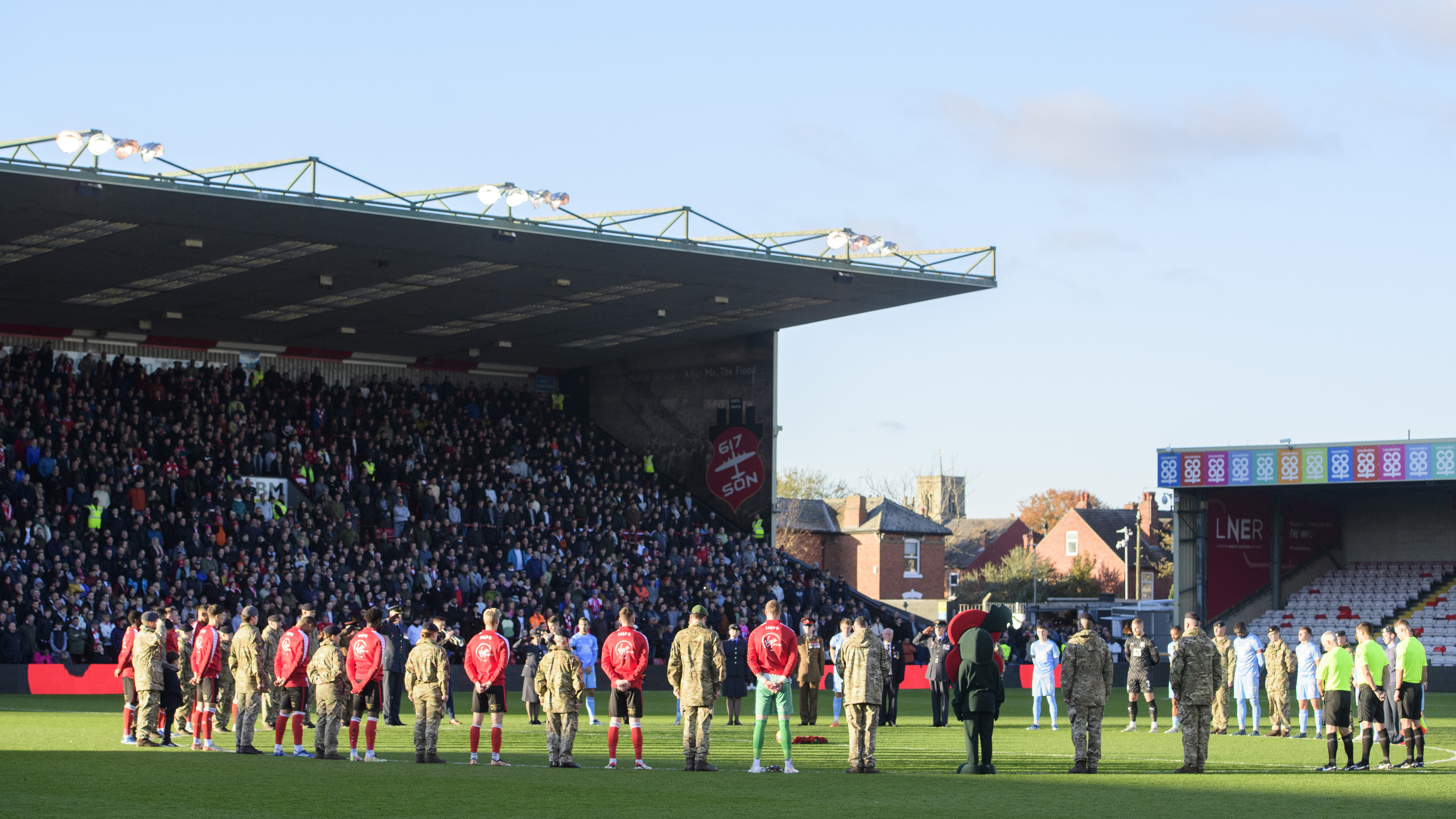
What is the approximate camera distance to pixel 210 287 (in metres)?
35.0

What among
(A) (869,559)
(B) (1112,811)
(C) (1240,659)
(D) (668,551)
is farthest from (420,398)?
(A) (869,559)

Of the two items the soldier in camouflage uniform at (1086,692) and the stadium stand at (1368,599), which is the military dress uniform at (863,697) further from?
the stadium stand at (1368,599)

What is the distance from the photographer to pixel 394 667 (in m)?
22.6

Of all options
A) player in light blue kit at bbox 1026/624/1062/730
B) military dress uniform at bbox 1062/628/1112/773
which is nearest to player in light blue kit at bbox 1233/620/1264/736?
player in light blue kit at bbox 1026/624/1062/730

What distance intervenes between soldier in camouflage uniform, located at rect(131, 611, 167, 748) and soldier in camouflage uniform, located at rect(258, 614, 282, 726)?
3.78ft

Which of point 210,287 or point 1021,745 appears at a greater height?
point 210,287

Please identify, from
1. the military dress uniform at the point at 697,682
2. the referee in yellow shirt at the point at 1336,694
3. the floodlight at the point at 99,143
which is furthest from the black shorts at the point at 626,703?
the floodlight at the point at 99,143

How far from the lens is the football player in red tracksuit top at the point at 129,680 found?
18750 millimetres

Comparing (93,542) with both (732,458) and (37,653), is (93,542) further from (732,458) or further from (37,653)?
(732,458)

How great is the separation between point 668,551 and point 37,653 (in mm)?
17199

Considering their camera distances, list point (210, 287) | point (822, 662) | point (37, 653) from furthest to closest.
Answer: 1. point (210, 287)
2. point (37, 653)
3. point (822, 662)

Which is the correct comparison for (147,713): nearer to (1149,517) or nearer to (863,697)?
(863,697)

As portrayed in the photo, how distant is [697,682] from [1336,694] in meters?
7.00

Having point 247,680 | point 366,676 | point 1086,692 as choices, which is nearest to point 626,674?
point 366,676
